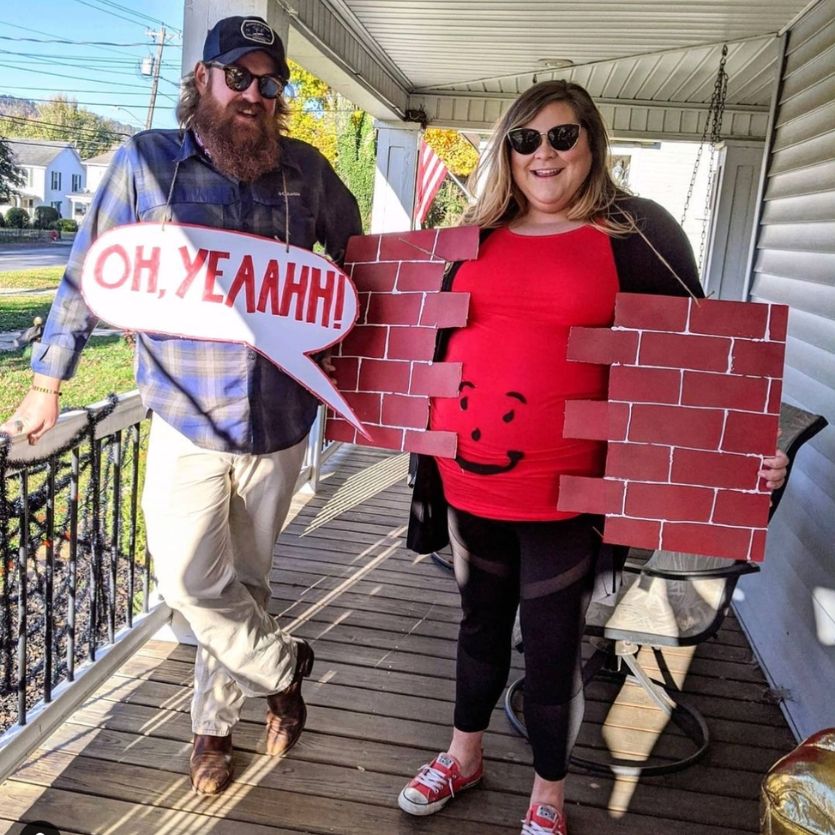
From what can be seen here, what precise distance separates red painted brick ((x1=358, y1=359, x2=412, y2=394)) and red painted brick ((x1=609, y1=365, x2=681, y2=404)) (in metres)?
0.43

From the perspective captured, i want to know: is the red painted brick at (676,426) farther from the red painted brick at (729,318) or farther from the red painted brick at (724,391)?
the red painted brick at (729,318)

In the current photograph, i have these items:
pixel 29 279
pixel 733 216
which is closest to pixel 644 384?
pixel 29 279

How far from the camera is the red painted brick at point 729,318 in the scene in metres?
1.55

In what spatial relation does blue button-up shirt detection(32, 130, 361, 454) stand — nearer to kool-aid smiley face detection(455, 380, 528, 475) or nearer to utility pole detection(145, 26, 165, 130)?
kool-aid smiley face detection(455, 380, 528, 475)

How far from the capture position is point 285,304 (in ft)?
5.50

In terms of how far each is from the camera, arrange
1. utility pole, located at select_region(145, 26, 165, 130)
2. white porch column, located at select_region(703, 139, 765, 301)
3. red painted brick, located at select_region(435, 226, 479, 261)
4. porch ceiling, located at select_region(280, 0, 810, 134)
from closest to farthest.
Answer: red painted brick, located at select_region(435, 226, 479, 261), utility pole, located at select_region(145, 26, 165, 130), porch ceiling, located at select_region(280, 0, 810, 134), white porch column, located at select_region(703, 139, 765, 301)

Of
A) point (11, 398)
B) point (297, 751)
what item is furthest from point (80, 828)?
point (11, 398)

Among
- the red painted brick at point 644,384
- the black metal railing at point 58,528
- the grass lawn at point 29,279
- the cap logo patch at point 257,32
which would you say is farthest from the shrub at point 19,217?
the red painted brick at point 644,384

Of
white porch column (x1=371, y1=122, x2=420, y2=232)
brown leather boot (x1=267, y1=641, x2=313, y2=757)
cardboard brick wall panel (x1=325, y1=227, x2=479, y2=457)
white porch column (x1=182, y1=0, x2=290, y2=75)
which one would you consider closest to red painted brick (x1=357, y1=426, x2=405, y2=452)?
cardboard brick wall panel (x1=325, y1=227, x2=479, y2=457)

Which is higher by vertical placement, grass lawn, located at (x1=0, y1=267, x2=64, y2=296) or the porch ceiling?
the porch ceiling

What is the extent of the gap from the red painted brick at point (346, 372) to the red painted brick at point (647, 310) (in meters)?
0.59

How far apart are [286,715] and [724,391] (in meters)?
1.36

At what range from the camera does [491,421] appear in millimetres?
1581

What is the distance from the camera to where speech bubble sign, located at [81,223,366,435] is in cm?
159
